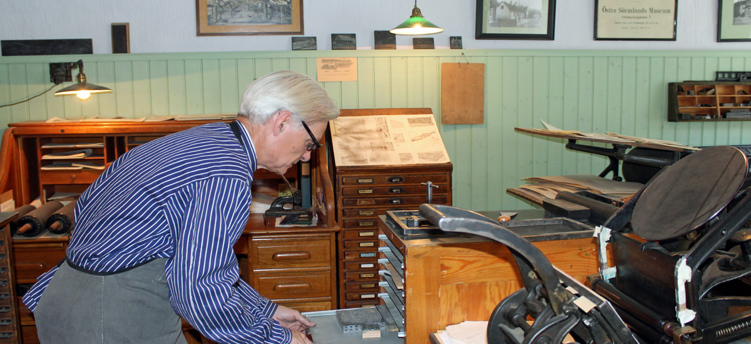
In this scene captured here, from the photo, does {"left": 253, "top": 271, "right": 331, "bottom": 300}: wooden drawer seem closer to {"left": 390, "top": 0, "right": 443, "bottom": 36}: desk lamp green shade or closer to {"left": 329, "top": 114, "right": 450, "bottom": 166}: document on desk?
{"left": 329, "top": 114, "right": 450, "bottom": 166}: document on desk

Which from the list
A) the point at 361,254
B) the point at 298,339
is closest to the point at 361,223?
the point at 361,254

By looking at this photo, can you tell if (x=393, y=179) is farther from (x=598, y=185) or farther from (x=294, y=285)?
(x=598, y=185)

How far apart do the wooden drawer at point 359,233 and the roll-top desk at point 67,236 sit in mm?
73

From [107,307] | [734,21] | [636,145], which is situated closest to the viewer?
[107,307]

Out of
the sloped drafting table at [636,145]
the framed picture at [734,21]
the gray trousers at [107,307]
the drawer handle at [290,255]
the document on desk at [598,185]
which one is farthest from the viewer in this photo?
the framed picture at [734,21]

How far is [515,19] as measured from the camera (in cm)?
418

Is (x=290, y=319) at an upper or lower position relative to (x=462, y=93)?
lower

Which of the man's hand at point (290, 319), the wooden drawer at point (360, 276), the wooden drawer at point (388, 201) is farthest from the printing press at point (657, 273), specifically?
the wooden drawer at point (360, 276)

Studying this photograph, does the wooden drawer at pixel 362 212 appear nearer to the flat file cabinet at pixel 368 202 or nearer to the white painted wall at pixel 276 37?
the flat file cabinet at pixel 368 202

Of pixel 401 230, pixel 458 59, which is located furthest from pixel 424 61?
pixel 401 230

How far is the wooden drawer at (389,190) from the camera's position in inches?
137

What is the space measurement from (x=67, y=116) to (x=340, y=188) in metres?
1.97

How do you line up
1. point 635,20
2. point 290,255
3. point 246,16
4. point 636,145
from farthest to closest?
point 635,20, point 246,16, point 290,255, point 636,145

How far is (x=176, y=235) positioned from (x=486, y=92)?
10.6 ft
